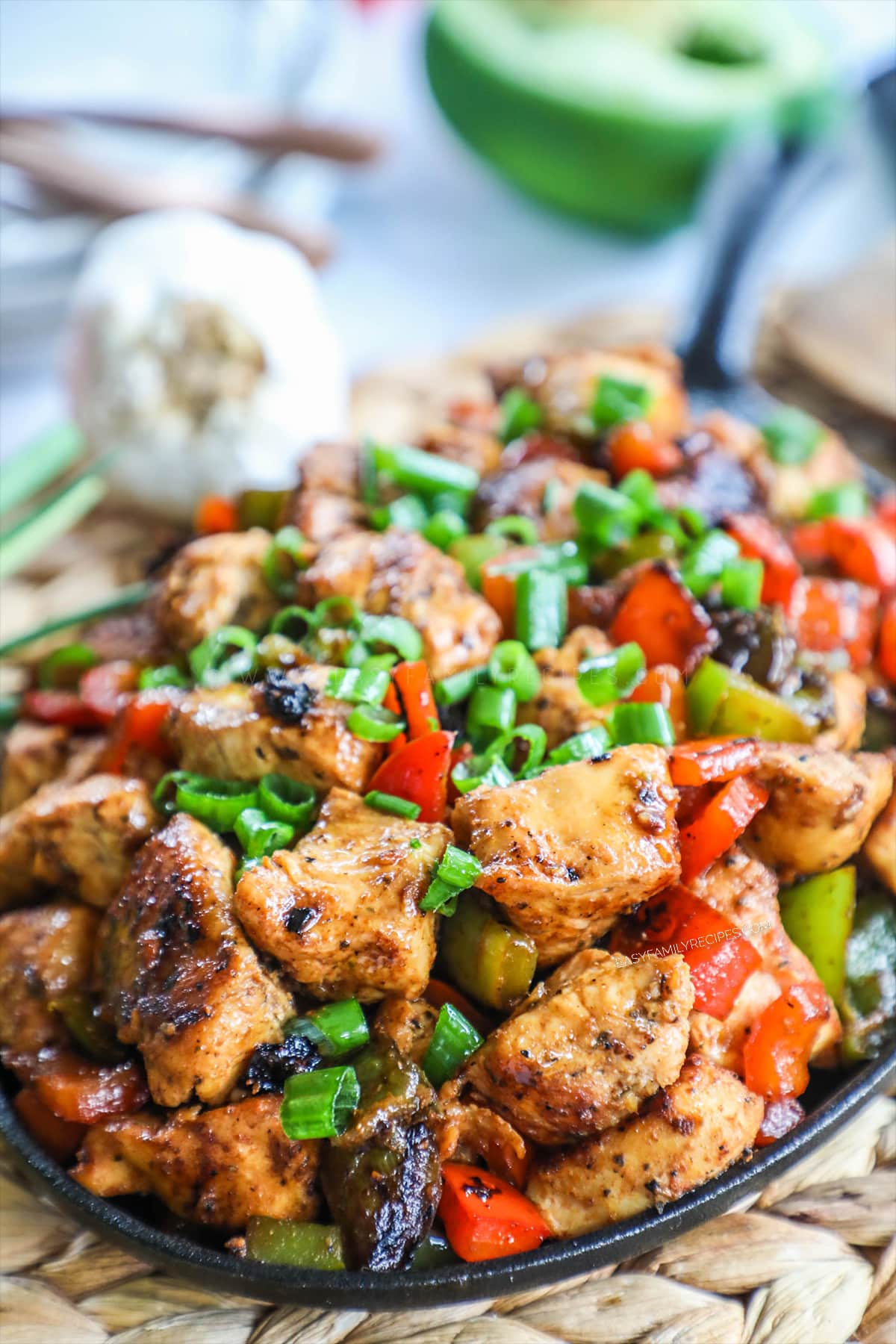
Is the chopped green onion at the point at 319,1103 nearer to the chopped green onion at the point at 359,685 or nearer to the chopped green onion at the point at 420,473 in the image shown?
the chopped green onion at the point at 359,685

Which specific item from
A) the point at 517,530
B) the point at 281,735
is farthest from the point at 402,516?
the point at 281,735

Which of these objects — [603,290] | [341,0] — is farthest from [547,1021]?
[341,0]

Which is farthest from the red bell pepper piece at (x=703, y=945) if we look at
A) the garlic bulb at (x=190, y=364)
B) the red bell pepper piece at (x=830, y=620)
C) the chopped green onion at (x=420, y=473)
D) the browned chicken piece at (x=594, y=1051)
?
the garlic bulb at (x=190, y=364)

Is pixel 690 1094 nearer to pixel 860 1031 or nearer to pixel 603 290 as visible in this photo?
pixel 860 1031

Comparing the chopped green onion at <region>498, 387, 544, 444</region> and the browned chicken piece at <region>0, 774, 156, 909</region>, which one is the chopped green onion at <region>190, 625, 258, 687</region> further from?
the chopped green onion at <region>498, 387, 544, 444</region>

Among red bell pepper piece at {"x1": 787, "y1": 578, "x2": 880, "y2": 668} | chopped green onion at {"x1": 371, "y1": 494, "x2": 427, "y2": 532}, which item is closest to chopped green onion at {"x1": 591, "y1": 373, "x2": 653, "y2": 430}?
chopped green onion at {"x1": 371, "y1": 494, "x2": 427, "y2": 532}

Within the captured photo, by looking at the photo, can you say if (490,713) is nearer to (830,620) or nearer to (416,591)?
(416,591)
